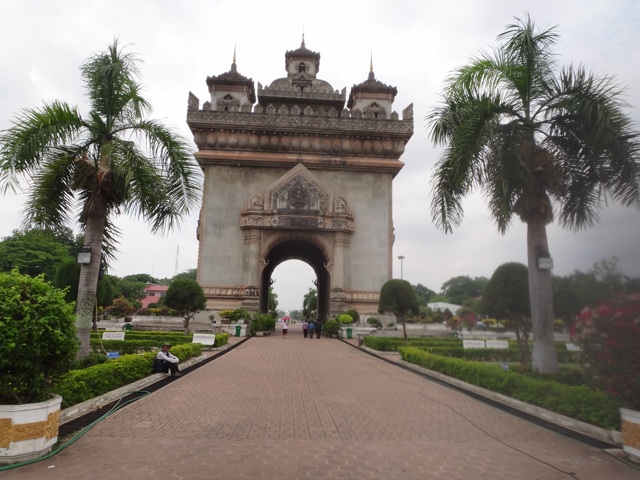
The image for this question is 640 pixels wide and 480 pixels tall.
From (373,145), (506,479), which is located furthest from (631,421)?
(373,145)

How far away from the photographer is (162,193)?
392 inches

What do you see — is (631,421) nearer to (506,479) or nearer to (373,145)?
(506,479)

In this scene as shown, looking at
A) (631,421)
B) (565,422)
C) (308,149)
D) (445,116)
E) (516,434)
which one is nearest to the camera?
(631,421)

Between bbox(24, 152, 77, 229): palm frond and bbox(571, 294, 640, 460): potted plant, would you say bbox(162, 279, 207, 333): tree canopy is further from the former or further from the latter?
bbox(571, 294, 640, 460): potted plant

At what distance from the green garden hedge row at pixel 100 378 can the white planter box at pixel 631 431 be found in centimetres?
722

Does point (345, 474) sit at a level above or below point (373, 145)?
below

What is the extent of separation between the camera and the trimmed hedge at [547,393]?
588 centimetres

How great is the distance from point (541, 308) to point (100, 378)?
8.37 meters

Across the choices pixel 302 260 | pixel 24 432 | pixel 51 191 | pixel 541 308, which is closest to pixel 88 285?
pixel 51 191

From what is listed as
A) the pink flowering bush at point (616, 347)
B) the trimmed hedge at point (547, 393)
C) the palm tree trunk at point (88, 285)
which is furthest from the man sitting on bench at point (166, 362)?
the pink flowering bush at point (616, 347)

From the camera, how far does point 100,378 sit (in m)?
7.34

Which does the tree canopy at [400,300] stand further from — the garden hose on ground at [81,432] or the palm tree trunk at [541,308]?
the garden hose on ground at [81,432]

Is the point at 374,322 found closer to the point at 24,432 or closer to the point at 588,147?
the point at 588,147

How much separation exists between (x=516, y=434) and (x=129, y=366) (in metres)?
7.12
